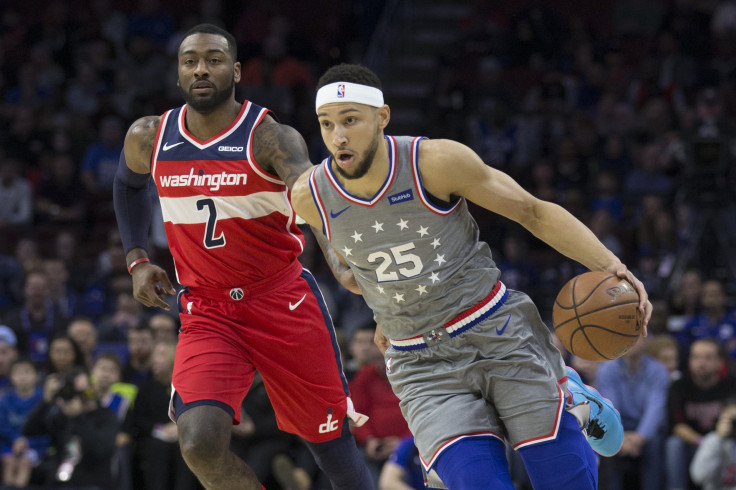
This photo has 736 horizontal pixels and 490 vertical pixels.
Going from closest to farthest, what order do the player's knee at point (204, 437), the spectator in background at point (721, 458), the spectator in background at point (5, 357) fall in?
the player's knee at point (204, 437) → the spectator in background at point (721, 458) → the spectator in background at point (5, 357)

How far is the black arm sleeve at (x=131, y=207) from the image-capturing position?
542 cm

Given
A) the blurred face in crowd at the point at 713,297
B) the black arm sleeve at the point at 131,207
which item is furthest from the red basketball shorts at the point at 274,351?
the blurred face in crowd at the point at 713,297

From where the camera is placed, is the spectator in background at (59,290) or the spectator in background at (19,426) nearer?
the spectator in background at (19,426)

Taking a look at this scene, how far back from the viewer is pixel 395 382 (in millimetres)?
4410

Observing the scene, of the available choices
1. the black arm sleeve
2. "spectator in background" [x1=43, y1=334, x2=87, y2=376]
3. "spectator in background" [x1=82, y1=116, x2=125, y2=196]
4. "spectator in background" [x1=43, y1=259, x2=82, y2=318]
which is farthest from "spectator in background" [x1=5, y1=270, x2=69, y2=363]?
the black arm sleeve

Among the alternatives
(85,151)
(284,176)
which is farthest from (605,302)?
(85,151)

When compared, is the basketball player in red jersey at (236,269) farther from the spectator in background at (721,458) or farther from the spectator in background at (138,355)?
the spectator in background at (138,355)

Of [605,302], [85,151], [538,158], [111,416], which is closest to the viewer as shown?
[605,302]

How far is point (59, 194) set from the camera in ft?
42.2

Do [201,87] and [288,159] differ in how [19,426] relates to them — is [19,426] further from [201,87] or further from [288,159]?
[288,159]

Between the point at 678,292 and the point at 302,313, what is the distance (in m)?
5.84

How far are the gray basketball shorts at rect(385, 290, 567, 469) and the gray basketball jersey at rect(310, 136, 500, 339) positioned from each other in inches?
5.2

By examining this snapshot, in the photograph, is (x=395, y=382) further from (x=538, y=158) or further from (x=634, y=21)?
(x=634, y=21)

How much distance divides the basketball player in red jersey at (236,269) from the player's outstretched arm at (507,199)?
31.9 inches
